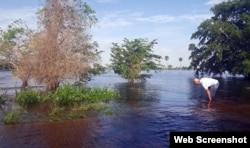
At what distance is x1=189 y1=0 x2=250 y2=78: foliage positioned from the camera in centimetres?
3978

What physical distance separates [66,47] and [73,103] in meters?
7.78

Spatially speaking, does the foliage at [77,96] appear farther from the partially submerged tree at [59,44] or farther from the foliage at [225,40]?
the foliage at [225,40]

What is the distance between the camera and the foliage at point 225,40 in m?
39.8

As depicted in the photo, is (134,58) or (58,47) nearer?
(58,47)

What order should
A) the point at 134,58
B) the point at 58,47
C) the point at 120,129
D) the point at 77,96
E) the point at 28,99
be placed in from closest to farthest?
1. the point at 120,129
2. the point at 77,96
3. the point at 28,99
4. the point at 58,47
5. the point at 134,58

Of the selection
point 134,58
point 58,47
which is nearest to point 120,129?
point 58,47

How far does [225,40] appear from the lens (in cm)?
4319

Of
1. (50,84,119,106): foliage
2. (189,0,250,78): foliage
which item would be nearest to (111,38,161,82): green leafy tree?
(189,0,250,78): foliage

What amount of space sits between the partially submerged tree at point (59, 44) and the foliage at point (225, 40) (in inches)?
940

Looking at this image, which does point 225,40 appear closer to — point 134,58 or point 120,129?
point 134,58

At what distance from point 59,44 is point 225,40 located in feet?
94.9

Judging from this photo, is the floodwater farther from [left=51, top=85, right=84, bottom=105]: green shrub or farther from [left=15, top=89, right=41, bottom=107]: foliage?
[left=15, top=89, right=41, bottom=107]: foliage

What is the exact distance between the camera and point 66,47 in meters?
22.6

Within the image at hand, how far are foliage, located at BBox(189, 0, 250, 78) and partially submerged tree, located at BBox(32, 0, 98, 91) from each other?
2387 cm
